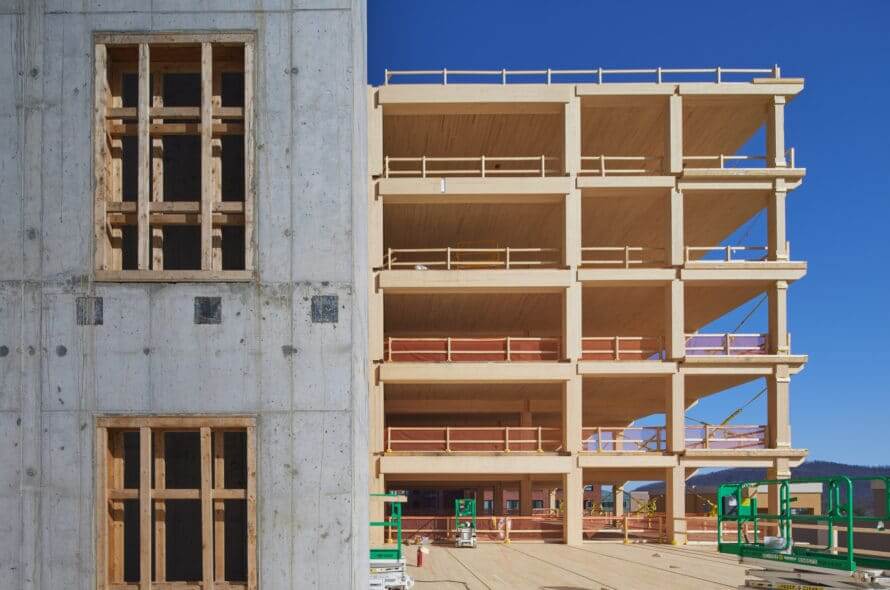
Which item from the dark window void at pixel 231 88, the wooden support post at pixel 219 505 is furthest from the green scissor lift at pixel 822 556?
the dark window void at pixel 231 88

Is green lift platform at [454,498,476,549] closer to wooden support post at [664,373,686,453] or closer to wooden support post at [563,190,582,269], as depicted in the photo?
wooden support post at [664,373,686,453]

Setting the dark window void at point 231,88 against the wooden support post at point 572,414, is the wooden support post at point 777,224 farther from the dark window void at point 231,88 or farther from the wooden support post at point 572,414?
the dark window void at point 231,88

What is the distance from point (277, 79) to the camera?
10.4 m

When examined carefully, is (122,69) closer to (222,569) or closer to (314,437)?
(314,437)

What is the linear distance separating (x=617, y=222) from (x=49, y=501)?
32.8 meters

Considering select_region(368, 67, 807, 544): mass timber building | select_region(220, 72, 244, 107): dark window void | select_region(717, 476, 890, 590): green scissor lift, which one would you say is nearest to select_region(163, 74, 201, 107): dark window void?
select_region(220, 72, 244, 107): dark window void

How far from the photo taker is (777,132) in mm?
33719

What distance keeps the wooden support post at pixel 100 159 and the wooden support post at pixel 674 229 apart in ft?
87.7

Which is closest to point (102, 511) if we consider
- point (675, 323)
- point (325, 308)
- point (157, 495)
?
point (157, 495)

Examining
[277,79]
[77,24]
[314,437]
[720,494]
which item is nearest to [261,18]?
[277,79]

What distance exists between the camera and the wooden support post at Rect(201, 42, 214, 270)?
34.4 feet

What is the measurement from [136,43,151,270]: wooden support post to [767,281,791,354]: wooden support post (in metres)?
29.3

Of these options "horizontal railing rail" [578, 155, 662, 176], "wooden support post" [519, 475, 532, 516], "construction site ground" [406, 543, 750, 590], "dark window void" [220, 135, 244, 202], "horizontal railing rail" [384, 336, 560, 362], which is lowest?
"wooden support post" [519, 475, 532, 516]

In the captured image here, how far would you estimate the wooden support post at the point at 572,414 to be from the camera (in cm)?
3241
